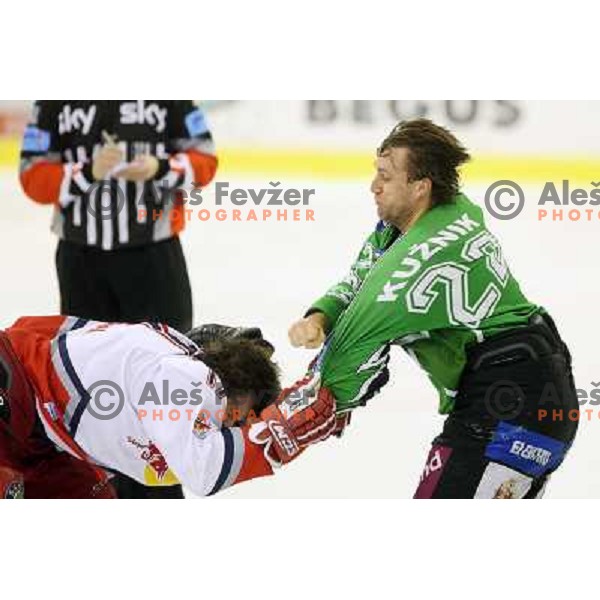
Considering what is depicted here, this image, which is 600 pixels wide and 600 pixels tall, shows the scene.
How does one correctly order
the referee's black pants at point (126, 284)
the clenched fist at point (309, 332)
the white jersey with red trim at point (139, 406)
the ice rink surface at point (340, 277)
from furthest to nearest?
the referee's black pants at point (126, 284)
the ice rink surface at point (340, 277)
the clenched fist at point (309, 332)
the white jersey with red trim at point (139, 406)

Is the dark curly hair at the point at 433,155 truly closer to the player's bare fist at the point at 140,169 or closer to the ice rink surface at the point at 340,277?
the ice rink surface at the point at 340,277

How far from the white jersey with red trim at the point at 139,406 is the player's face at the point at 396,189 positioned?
0.50 metres

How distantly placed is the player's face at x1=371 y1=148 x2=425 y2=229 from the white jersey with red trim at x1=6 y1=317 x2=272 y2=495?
1.63 ft

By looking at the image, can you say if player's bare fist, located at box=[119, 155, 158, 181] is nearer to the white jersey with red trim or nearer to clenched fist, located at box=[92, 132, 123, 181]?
clenched fist, located at box=[92, 132, 123, 181]

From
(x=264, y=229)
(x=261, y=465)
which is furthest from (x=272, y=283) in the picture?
(x=261, y=465)

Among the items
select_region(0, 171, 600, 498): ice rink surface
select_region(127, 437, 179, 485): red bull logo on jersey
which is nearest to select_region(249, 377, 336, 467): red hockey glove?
select_region(127, 437, 179, 485): red bull logo on jersey

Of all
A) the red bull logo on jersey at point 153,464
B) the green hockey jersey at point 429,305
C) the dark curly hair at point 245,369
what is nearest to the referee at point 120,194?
the red bull logo on jersey at point 153,464

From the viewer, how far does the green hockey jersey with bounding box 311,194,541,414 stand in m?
2.23

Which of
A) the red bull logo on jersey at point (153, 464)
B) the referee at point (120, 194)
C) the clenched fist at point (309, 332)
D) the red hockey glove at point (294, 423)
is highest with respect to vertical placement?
the referee at point (120, 194)

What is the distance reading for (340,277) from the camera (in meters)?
2.70

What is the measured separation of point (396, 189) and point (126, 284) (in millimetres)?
768

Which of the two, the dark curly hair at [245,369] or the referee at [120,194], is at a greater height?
the referee at [120,194]

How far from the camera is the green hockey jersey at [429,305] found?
7.32 feet

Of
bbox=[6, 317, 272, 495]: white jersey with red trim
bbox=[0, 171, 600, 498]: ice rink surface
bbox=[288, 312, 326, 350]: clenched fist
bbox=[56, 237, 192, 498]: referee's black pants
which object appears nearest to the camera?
bbox=[6, 317, 272, 495]: white jersey with red trim
